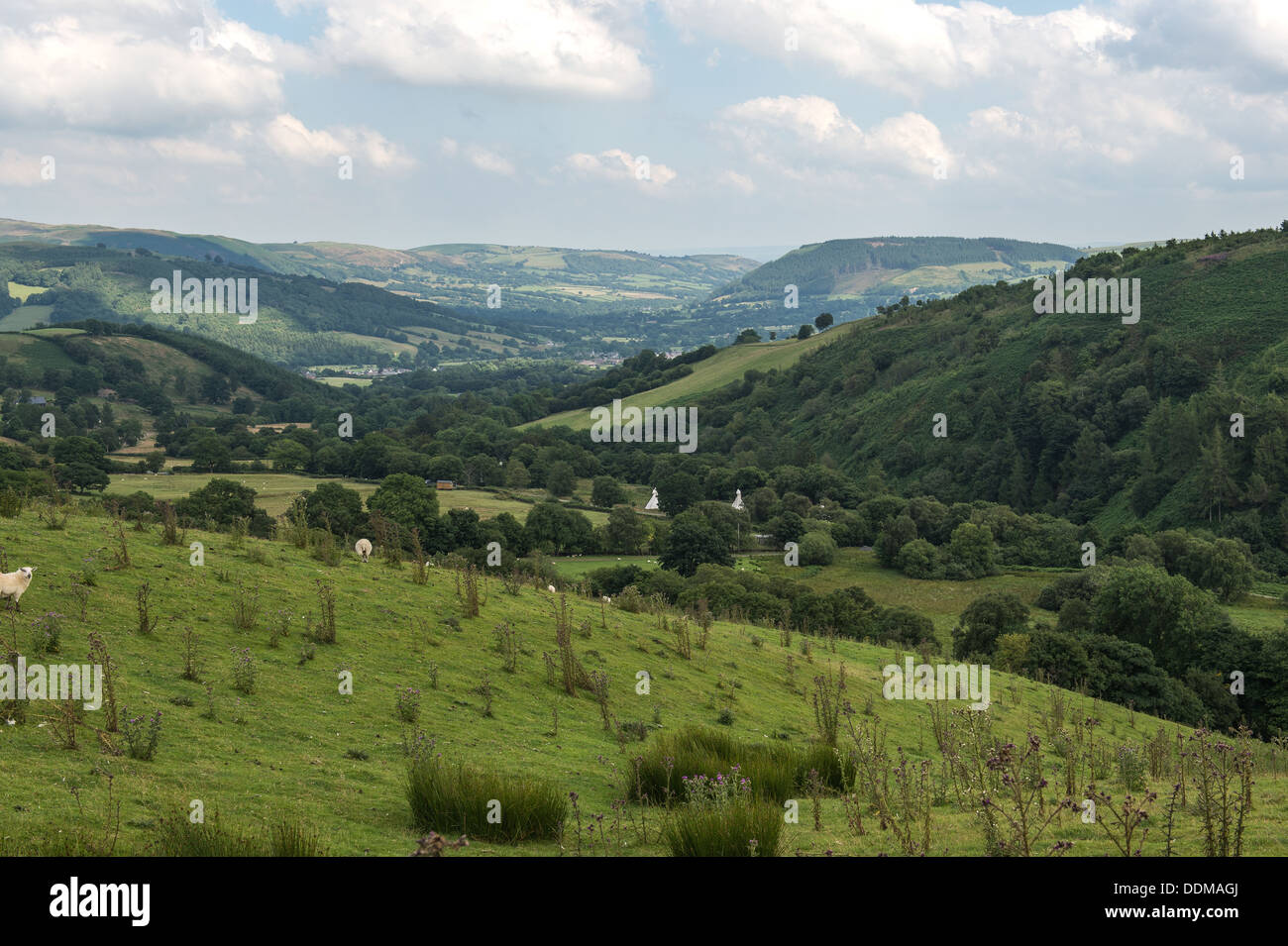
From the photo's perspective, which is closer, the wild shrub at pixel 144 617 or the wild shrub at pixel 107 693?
the wild shrub at pixel 107 693

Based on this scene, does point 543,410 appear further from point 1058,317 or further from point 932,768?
point 932,768

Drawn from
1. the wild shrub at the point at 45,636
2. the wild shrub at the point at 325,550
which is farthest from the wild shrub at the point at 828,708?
the wild shrub at the point at 325,550

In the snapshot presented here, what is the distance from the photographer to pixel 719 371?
604ft

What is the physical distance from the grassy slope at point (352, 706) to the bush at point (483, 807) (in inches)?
10.5

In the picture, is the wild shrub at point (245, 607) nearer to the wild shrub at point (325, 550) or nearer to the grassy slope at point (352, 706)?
the grassy slope at point (352, 706)

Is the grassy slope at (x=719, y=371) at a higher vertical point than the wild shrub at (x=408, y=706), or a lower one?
higher

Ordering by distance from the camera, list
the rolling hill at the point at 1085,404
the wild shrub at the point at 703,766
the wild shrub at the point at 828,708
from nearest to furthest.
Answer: the wild shrub at the point at 703,766 → the wild shrub at the point at 828,708 → the rolling hill at the point at 1085,404

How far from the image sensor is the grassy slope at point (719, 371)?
569ft

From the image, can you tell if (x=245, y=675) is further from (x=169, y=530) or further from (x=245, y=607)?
(x=169, y=530)

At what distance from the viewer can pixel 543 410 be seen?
640 feet

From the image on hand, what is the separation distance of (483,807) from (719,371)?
177113mm

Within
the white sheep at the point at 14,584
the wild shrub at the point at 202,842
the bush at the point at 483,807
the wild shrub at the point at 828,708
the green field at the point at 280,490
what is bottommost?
the green field at the point at 280,490
